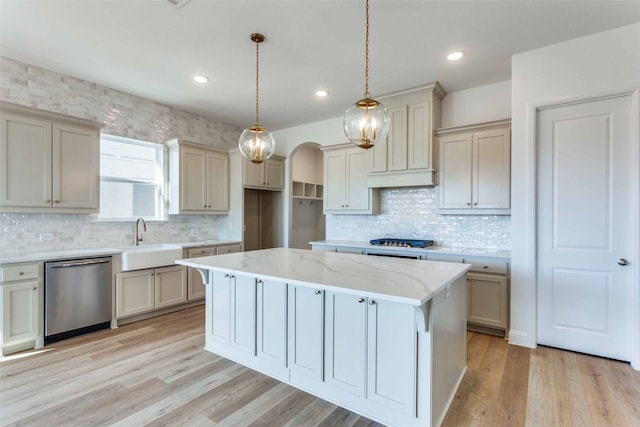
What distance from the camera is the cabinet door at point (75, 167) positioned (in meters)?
3.32

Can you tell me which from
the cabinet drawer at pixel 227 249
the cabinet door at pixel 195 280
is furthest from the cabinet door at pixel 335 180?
the cabinet door at pixel 195 280

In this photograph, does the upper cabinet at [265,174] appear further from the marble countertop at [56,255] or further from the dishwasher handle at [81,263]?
the dishwasher handle at [81,263]

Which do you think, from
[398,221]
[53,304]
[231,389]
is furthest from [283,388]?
[398,221]

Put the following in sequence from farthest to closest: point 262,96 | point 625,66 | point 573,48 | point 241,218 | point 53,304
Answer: point 241,218, point 262,96, point 53,304, point 573,48, point 625,66

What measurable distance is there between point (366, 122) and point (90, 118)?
3.67 meters

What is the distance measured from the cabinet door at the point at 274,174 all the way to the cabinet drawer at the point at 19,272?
3300mm

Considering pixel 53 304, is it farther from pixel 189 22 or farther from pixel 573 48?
pixel 573 48

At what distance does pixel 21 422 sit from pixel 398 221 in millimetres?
4268

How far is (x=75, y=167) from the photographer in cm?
347

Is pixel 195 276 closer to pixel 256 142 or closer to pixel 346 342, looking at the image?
pixel 256 142

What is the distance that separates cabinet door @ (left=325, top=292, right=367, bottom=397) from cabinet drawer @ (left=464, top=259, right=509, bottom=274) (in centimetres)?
207

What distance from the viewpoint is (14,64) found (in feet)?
10.7

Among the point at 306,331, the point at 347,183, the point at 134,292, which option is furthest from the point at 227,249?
the point at 306,331

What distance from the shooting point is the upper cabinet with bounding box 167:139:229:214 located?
4523mm
